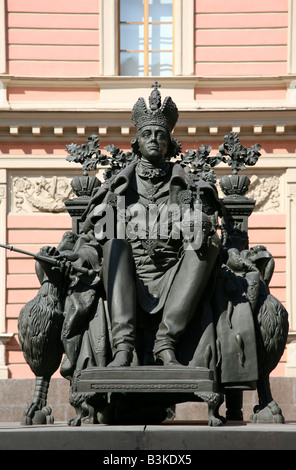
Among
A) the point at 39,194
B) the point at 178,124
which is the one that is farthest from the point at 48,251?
the point at 39,194

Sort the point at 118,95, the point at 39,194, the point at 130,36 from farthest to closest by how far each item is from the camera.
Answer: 1. the point at 130,36
2. the point at 118,95
3. the point at 39,194

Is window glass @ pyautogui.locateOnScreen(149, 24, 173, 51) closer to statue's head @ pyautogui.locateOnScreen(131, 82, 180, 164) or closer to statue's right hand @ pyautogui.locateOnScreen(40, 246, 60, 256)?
statue's head @ pyautogui.locateOnScreen(131, 82, 180, 164)

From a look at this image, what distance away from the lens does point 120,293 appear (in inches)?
428

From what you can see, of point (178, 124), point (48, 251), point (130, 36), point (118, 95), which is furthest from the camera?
point (130, 36)

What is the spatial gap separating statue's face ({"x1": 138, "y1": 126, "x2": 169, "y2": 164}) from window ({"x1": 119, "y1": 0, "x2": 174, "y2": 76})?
18.4 meters

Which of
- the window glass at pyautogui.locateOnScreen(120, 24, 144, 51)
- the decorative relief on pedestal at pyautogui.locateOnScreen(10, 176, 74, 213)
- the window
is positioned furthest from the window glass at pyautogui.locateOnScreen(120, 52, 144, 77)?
the decorative relief on pedestal at pyautogui.locateOnScreen(10, 176, 74, 213)

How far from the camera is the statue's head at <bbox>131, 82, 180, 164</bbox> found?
11.7m

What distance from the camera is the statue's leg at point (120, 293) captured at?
35.1 ft

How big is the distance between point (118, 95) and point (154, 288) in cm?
1884

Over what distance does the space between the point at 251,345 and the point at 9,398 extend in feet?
28.6

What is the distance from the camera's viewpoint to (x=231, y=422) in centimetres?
1103

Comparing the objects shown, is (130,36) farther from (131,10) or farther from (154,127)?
(154,127)
